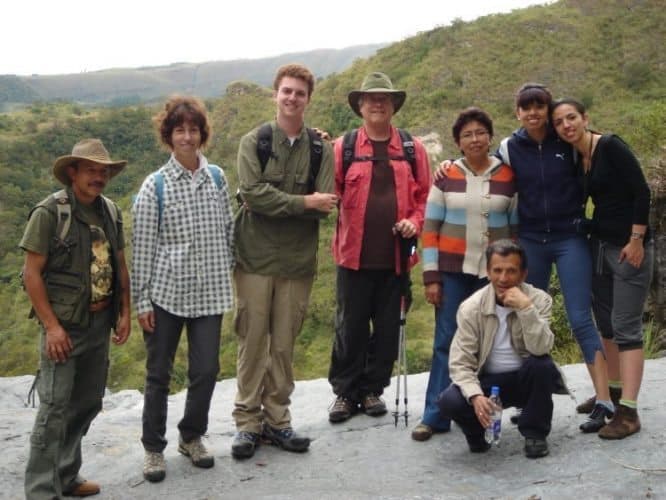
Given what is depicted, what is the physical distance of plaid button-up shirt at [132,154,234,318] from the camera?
13.5ft

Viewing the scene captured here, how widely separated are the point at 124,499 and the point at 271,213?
6.03ft

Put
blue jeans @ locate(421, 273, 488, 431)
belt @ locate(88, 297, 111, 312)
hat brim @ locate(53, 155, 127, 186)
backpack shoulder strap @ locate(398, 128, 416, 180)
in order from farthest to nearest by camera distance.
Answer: backpack shoulder strap @ locate(398, 128, 416, 180)
blue jeans @ locate(421, 273, 488, 431)
belt @ locate(88, 297, 111, 312)
hat brim @ locate(53, 155, 127, 186)

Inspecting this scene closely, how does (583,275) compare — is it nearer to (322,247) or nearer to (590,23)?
(322,247)

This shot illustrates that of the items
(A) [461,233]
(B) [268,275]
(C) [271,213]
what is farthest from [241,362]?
(A) [461,233]

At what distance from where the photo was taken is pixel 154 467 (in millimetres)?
4211

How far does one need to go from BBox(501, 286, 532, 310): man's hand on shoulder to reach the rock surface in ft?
3.01

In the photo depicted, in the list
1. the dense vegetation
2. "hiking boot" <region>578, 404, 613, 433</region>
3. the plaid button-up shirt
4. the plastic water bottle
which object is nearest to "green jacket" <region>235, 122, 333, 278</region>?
the plaid button-up shirt

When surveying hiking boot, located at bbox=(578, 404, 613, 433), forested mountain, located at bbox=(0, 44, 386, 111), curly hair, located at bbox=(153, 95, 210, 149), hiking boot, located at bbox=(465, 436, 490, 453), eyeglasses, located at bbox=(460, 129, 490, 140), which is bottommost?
hiking boot, located at bbox=(465, 436, 490, 453)

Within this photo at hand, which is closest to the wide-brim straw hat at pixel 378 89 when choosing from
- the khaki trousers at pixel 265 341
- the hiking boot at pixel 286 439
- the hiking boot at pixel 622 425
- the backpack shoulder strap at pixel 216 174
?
the backpack shoulder strap at pixel 216 174

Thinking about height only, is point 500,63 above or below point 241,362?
above

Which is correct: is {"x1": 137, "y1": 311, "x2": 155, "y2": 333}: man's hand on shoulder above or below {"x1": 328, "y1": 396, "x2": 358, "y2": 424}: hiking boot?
above

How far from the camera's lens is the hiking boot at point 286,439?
455 centimetres

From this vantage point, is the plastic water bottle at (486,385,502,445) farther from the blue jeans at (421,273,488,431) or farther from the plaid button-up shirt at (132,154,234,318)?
the plaid button-up shirt at (132,154,234,318)

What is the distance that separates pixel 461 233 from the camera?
4457 millimetres
